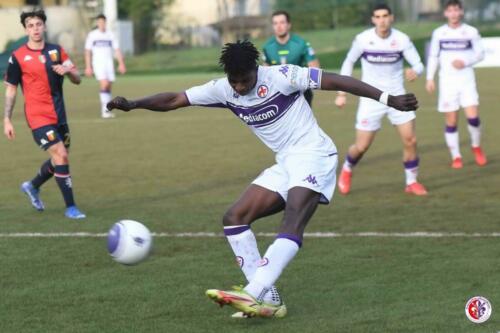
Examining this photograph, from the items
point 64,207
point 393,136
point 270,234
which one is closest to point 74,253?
point 270,234

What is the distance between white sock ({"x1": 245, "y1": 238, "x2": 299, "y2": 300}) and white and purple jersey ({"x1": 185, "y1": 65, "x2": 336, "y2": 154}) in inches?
29.8

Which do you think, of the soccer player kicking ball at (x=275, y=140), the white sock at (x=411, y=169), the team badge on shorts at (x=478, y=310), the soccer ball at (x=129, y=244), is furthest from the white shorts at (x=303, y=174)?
the white sock at (x=411, y=169)

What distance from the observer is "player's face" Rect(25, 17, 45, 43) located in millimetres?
11336

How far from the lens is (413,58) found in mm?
13039

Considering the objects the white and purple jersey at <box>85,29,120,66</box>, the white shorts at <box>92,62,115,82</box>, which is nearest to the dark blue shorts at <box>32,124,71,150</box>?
the white shorts at <box>92,62,115,82</box>

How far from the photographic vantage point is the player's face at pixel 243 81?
7.23m

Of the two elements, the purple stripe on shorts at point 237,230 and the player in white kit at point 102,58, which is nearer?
the purple stripe on shorts at point 237,230

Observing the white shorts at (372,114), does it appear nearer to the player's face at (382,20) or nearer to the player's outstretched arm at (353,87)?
the player's face at (382,20)

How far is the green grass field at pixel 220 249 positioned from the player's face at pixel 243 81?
62.3 inches

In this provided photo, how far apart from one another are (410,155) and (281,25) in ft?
8.75

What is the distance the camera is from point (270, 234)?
1073 cm

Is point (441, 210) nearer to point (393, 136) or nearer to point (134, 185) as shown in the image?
point (134, 185)

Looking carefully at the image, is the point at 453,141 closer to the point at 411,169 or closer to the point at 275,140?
the point at 411,169

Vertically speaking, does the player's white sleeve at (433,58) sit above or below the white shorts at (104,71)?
above
